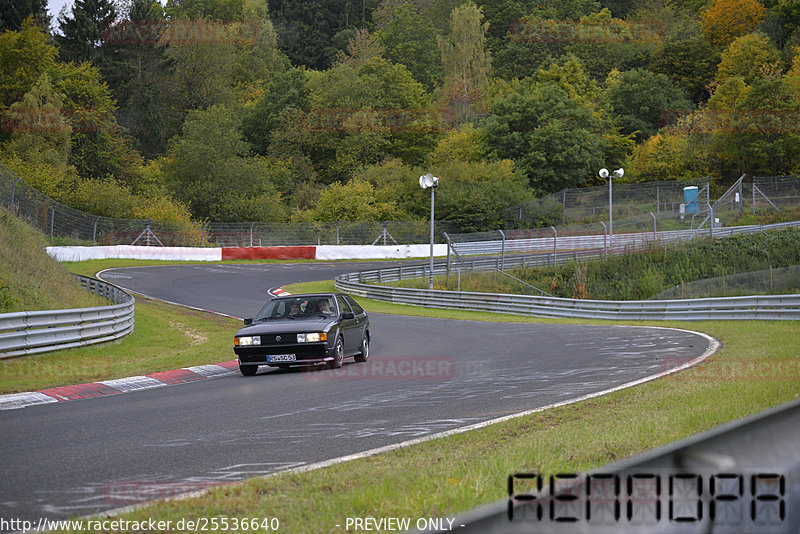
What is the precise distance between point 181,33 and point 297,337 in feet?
330

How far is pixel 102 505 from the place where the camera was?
5.43 meters

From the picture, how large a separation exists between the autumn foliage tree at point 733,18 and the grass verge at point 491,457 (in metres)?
98.2

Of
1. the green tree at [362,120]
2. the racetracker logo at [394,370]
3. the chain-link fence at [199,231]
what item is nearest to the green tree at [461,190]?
the chain-link fence at [199,231]

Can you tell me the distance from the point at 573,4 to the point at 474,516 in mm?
124981

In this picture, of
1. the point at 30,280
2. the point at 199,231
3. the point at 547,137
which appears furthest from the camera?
the point at 547,137

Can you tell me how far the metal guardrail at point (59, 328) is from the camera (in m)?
15.3

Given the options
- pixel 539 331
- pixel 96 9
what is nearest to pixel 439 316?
pixel 539 331

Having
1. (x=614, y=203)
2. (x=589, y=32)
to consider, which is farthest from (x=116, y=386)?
(x=589, y=32)

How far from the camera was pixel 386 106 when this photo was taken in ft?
310

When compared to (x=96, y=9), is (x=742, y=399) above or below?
below

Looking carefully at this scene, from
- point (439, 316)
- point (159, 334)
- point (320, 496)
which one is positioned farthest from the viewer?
point (439, 316)

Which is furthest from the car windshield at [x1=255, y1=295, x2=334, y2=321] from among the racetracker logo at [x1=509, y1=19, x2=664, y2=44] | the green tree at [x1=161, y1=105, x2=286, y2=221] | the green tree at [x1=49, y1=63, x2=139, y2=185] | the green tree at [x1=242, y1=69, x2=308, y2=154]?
the racetracker logo at [x1=509, y1=19, x2=664, y2=44]

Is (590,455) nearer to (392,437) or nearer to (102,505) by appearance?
(392,437)

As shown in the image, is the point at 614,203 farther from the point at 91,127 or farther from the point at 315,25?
the point at 315,25
